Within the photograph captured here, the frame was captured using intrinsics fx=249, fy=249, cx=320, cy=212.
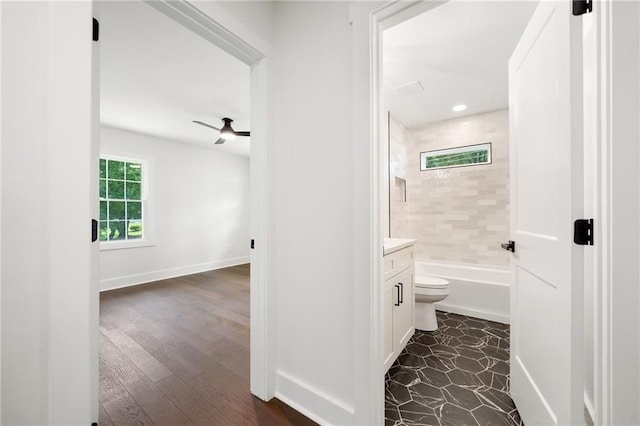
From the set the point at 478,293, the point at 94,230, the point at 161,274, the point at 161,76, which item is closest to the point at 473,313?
the point at 478,293

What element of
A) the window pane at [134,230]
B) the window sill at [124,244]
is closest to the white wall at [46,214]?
the window sill at [124,244]

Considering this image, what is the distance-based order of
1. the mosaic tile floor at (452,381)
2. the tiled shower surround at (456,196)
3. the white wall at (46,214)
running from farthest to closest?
the tiled shower surround at (456,196) < the mosaic tile floor at (452,381) < the white wall at (46,214)

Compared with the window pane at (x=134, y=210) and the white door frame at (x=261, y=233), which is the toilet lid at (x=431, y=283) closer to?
the white door frame at (x=261, y=233)

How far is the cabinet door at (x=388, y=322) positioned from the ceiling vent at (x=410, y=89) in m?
2.03

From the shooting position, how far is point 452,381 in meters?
1.72

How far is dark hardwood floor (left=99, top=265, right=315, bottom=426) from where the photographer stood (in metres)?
1.43

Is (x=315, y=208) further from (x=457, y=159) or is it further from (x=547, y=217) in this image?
(x=457, y=159)

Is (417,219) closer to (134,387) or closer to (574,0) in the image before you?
(574,0)

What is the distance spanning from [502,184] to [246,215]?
504 cm

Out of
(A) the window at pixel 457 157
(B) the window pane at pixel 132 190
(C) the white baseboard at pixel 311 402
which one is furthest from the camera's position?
(B) the window pane at pixel 132 190

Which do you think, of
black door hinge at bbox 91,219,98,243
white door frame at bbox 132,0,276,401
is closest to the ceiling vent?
white door frame at bbox 132,0,276,401

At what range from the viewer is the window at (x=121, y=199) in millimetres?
3930

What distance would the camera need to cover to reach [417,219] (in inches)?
152

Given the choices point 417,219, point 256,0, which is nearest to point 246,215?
point 417,219
